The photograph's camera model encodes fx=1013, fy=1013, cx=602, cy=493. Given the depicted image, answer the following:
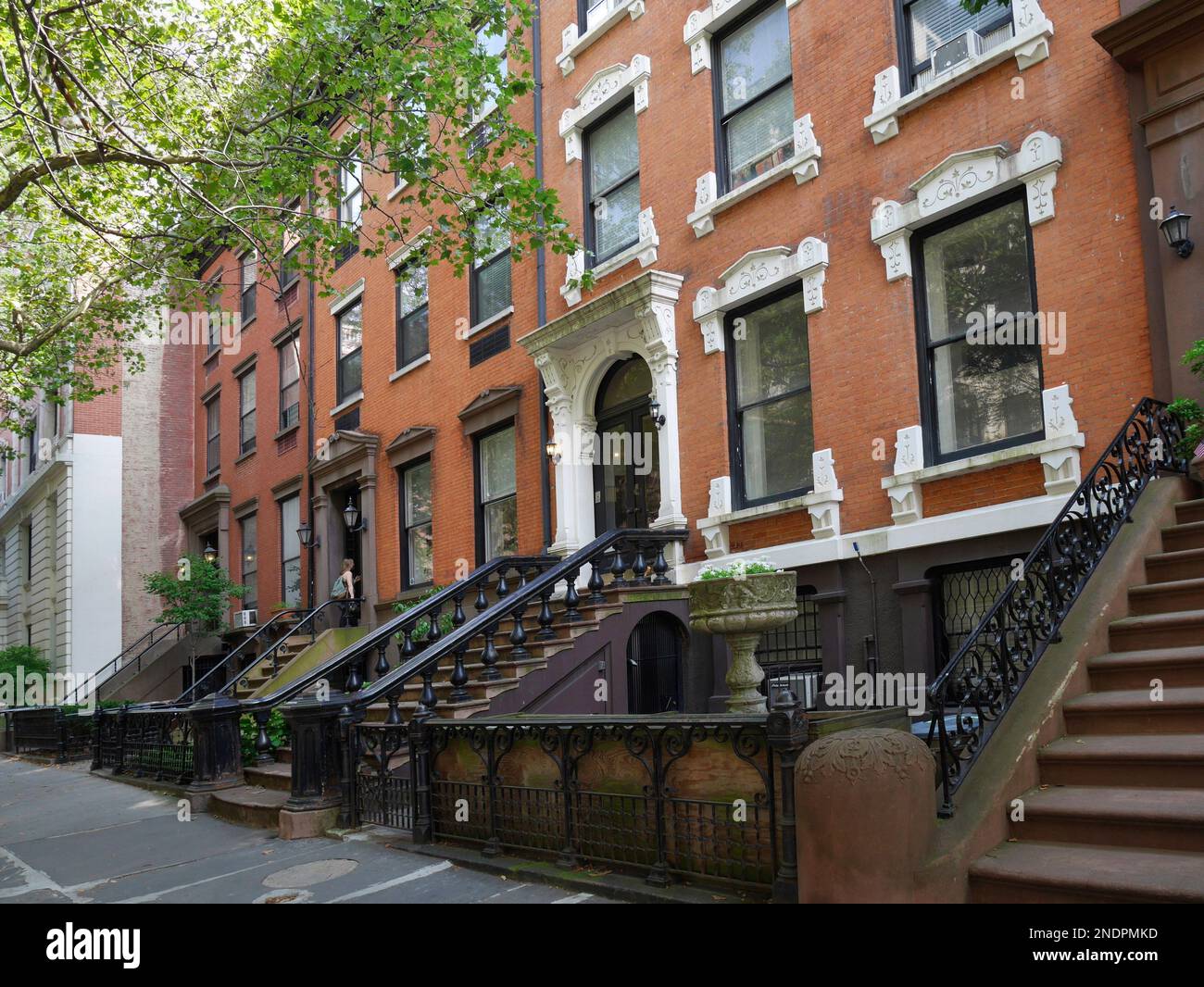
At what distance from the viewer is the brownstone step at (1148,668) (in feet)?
19.3

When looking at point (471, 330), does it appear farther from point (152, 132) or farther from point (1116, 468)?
point (1116, 468)

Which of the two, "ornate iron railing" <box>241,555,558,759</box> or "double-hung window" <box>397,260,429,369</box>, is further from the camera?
"double-hung window" <box>397,260,429,369</box>

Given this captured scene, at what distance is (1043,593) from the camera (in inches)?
257

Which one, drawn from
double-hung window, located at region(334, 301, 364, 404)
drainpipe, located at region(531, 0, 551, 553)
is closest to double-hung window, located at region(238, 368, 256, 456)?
A: double-hung window, located at region(334, 301, 364, 404)

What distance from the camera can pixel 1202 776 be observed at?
203 inches

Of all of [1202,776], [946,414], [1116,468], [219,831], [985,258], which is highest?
[985,258]

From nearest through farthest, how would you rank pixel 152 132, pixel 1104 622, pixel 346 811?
pixel 1104 622 → pixel 346 811 → pixel 152 132

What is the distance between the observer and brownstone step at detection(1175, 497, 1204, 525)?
7.28 meters

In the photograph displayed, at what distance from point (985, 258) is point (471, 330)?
8746 mm

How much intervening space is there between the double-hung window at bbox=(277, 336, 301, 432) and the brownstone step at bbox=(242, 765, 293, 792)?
11439 mm

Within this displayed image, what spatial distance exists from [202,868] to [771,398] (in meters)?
7.23

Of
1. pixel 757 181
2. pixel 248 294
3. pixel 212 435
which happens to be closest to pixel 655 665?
pixel 757 181

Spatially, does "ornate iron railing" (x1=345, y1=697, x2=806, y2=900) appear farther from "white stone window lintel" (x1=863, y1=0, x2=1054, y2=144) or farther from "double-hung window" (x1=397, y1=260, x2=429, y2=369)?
"double-hung window" (x1=397, y1=260, x2=429, y2=369)

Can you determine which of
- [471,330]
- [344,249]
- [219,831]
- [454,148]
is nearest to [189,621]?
[344,249]
